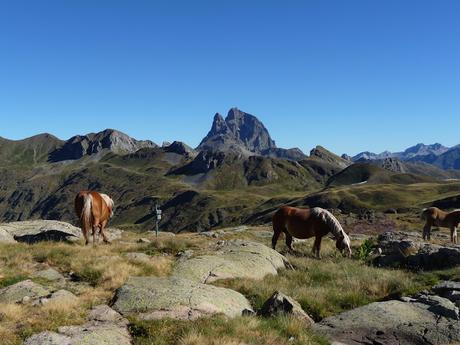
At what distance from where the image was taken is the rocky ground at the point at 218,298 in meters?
10.3

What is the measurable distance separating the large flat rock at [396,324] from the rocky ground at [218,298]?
2cm

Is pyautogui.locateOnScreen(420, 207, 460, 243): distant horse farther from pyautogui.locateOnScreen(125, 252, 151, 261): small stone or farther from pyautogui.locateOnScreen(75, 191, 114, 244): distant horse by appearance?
pyautogui.locateOnScreen(125, 252, 151, 261): small stone

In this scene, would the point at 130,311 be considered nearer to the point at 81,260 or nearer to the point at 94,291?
the point at 94,291

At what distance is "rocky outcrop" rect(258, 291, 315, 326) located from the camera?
11.9 m

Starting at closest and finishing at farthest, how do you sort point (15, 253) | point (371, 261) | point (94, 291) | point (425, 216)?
point (94, 291)
point (15, 253)
point (371, 261)
point (425, 216)

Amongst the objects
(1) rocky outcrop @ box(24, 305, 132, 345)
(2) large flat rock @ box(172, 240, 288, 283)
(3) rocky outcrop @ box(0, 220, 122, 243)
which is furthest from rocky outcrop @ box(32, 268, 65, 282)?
(3) rocky outcrop @ box(0, 220, 122, 243)

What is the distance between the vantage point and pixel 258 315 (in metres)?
12.5

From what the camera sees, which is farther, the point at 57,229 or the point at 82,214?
the point at 57,229

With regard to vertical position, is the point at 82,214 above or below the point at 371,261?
above

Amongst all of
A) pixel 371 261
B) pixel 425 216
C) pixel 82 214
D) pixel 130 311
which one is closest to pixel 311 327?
pixel 130 311

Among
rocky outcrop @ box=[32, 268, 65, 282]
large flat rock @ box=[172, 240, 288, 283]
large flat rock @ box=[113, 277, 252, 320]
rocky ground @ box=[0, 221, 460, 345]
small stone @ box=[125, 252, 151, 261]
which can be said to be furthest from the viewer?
small stone @ box=[125, 252, 151, 261]

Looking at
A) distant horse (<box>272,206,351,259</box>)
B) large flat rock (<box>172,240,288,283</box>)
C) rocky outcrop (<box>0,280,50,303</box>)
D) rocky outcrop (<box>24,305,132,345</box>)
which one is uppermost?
distant horse (<box>272,206,351,259</box>)

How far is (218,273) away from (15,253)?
8.40 metres

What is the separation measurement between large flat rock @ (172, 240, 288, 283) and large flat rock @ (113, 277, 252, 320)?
2118mm
